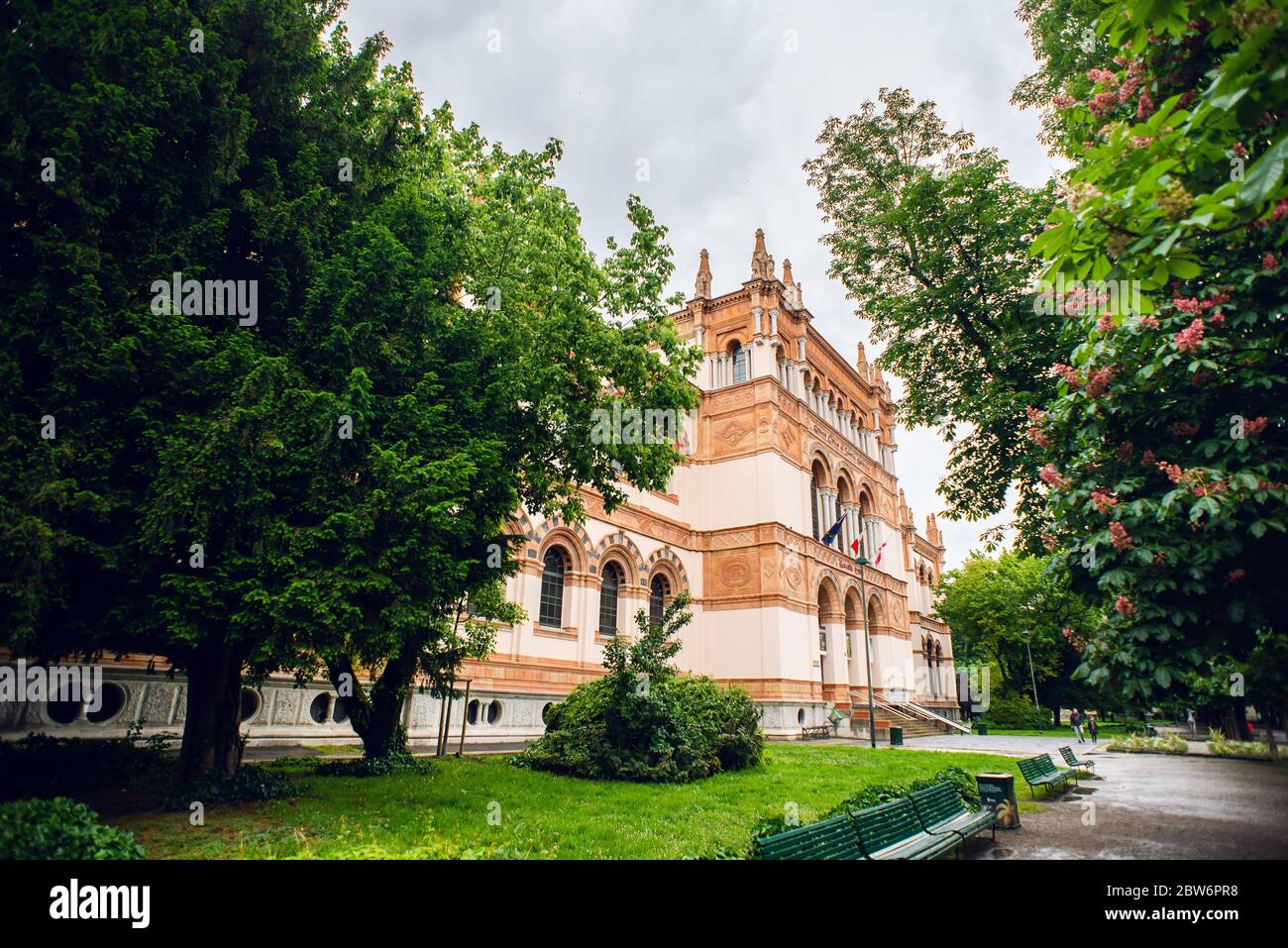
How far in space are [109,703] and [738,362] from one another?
24199 millimetres

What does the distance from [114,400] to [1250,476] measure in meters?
10.5

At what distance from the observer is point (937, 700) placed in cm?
4112

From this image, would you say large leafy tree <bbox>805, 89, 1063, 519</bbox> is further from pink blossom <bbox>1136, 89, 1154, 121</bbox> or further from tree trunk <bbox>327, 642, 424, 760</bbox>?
tree trunk <bbox>327, 642, 424, 760</bbox>

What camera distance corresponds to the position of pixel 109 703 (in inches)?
443

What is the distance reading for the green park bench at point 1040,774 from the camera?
1097 cm

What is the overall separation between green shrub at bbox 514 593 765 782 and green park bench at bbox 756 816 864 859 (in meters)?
6.65

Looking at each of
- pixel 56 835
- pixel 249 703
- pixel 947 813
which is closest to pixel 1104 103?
pixel 947 813

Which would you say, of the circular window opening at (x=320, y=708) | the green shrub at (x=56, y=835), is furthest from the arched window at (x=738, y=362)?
the green shrub at (x=56, y=835)

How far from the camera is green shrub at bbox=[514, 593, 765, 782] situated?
40.3ft

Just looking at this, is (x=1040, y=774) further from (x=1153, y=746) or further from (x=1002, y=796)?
(x=1153, y=746)

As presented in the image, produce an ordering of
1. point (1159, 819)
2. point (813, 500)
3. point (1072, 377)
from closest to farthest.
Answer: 1. point (1072, 377)
2. point (1159, 819)
3. point (813, 500)

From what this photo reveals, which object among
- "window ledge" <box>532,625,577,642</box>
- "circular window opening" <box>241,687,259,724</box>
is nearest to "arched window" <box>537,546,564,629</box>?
"window ledge" <box>532,625,577,642</box>

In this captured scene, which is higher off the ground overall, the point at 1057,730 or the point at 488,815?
the point at 488,815
